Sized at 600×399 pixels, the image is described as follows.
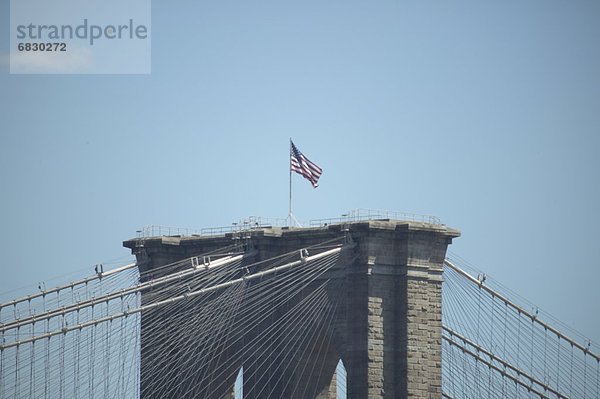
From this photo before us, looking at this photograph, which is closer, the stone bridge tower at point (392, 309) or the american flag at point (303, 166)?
the stone bridge tower at point (392, 309)

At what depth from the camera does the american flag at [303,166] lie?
114 meters

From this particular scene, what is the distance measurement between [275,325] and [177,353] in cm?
665

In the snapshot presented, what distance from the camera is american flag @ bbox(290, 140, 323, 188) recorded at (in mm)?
114500

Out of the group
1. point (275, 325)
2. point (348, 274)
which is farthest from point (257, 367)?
point (348, 274)

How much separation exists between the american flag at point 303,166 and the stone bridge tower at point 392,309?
7983 mm

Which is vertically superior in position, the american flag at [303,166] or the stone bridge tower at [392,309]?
the american flag at [303,166]

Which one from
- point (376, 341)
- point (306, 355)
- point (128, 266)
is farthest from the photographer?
point (128, 266)

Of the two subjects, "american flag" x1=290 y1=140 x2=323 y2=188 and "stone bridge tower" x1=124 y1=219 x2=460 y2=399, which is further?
"american flag" x1=290 y1=140 x2=323 y2=188

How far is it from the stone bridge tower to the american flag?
7.98 metres

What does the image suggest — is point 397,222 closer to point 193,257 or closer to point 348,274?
point 348,274

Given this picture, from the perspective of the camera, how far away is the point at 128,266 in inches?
4759

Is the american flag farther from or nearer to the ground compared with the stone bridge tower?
farther from the ground

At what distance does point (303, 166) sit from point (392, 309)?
540 inches

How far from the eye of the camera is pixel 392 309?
105750 millimetres
